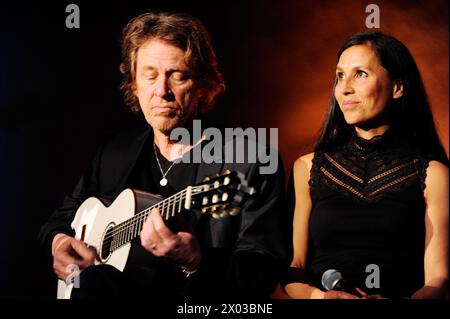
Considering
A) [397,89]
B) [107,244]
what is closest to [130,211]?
[107,244]

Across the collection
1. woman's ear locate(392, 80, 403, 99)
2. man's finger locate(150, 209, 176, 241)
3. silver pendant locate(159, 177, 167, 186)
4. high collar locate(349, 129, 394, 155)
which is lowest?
man's finger locate(150, 209, 176, 241)

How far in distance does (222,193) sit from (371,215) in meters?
0.63

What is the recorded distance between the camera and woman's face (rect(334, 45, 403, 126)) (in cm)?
239

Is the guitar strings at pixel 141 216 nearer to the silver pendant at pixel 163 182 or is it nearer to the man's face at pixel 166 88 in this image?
the silver pendant at pixel 163 182

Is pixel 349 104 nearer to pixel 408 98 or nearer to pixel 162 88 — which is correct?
pixel 408 98

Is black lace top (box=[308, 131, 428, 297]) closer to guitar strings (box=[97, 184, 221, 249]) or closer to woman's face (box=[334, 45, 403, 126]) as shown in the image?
woman's face (box=[334, 45, 403, 126])

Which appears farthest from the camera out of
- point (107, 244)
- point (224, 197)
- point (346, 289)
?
point (107, 244)

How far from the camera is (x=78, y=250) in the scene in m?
→ 2.57

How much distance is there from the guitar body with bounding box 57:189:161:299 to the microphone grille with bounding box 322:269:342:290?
24.8 inches

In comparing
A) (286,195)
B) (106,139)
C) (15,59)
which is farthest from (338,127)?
(15,59)

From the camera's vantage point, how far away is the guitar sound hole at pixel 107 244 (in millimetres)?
2453

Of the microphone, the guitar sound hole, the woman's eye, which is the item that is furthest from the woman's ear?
the guitar sound hole

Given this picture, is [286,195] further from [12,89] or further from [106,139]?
[12,89]

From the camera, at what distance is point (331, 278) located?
2.20 metres
